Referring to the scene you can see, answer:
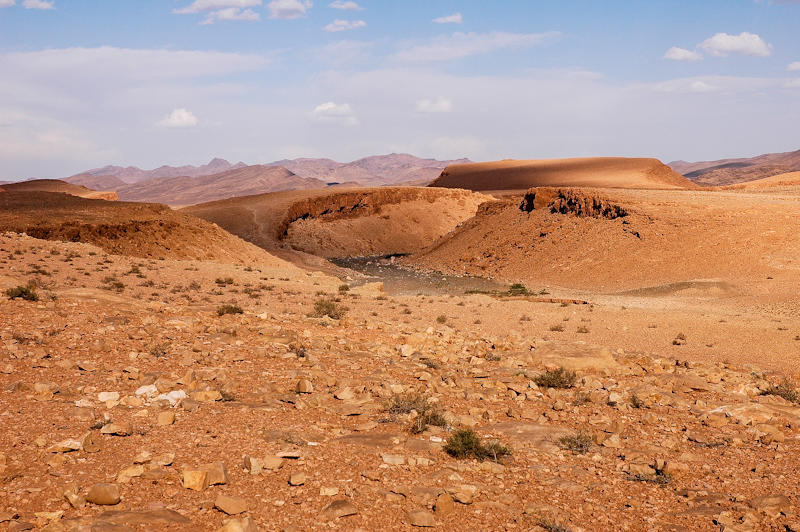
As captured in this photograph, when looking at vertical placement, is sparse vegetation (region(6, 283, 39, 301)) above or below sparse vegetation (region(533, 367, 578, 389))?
above

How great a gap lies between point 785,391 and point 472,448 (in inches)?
218

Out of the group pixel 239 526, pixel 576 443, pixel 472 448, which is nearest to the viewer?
pixel 239 526

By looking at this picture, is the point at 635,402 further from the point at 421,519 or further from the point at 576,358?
the point at 421,519

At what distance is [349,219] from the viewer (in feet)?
180

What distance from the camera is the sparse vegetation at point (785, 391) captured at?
343 inches

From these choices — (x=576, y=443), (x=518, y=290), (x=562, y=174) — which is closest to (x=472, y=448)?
(x=576, y=443)

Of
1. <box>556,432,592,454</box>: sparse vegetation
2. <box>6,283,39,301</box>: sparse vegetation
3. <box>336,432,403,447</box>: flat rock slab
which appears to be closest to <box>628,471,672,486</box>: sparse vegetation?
<box>556,432,592,454</box>: sparse vegetation

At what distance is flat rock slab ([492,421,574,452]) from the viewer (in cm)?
670

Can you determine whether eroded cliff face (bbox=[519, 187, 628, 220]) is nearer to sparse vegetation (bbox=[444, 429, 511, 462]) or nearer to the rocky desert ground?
the rocky desert ground

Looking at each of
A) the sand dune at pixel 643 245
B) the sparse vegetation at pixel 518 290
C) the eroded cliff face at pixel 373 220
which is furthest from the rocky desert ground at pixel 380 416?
the eroded cliff face at pixel 373 220

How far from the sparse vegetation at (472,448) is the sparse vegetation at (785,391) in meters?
4.96

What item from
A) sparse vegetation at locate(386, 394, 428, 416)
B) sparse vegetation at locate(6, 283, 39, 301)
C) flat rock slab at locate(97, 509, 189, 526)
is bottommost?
sparse vegetation at locate(386, 394, 428, 416)

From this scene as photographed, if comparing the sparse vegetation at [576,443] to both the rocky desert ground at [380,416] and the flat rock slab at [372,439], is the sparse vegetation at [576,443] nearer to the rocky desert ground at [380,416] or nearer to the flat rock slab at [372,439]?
the rocky desert ground at [380,416]

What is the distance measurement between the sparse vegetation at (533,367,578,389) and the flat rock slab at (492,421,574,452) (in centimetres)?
154
